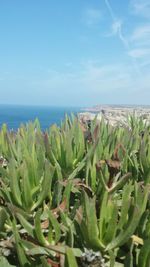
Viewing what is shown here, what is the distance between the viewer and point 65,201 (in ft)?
5.96

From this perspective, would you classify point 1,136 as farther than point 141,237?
Yes

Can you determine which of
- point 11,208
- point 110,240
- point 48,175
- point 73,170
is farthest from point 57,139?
point 110,240

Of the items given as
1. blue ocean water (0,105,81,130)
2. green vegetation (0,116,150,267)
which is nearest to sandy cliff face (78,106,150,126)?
blue ocean water (0,105,81,130)

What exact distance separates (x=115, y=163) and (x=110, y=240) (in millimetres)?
637

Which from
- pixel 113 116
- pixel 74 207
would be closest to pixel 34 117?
pixel 74 207

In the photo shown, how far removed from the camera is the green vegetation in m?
1.44

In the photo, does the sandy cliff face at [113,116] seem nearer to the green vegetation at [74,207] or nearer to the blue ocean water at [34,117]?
the blue ocean water at [34,117]

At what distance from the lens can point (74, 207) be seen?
1.64m

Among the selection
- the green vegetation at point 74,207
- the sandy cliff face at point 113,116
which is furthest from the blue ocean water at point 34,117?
the green vegetation at point 74,207

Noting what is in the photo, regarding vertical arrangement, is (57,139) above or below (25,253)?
above

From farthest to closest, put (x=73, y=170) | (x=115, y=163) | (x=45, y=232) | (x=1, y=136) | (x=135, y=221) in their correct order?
(x=1, y=136), (x=73, y=170), (x=115, y=163), (x=45, y=232), (x=135, y=221)

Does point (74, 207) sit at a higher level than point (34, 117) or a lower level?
lower

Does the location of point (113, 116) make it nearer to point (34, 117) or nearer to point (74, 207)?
point (34, 117)

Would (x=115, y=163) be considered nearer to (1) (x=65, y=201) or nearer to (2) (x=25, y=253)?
(1) (x=65, y=201)
